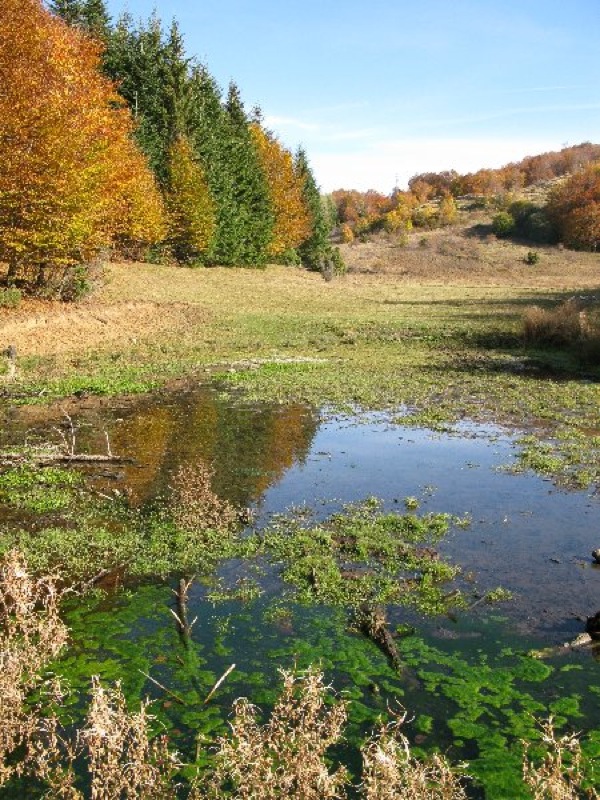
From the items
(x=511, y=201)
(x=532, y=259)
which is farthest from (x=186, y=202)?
(x=511, y=201)

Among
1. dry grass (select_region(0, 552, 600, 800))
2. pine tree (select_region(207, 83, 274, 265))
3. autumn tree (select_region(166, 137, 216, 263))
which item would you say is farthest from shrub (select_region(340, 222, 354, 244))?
dry grass (select_region(0, 552, 600, 800))

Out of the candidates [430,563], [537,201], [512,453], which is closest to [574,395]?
[512,453]

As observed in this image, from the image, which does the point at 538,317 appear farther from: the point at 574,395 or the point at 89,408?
the point at 89,408

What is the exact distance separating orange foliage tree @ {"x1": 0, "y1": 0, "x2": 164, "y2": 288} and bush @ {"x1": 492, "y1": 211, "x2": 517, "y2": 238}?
231 ft

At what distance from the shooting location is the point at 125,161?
3694 centimetres

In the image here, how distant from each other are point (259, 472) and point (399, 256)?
68.0 m

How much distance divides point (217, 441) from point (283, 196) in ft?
178

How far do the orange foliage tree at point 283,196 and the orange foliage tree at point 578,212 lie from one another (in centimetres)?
3672

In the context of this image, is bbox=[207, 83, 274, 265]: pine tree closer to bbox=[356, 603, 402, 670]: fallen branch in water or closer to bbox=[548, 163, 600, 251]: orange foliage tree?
bbox=[548, 163, 600, 251]: orange foliage tree

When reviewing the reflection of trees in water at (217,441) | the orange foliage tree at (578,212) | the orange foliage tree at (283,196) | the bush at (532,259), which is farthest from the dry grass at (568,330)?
the orange foliage tree at (578,212)

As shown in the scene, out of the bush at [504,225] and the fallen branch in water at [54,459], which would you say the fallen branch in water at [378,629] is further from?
the bush at [504,225]

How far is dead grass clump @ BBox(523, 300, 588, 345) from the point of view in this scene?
26.0 metres

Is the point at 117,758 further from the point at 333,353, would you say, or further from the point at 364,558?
the point at 333,353

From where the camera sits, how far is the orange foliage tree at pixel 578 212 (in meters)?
85.9
